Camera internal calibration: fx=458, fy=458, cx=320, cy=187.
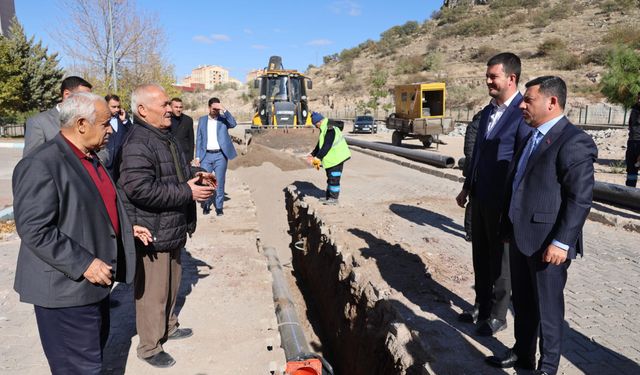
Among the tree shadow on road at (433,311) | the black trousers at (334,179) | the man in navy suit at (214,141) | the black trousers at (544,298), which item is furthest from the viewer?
the black trousers at (334,179)

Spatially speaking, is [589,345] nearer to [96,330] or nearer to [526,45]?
[96,330]

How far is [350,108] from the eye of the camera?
53.5 metres

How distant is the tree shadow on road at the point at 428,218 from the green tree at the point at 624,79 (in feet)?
33.3

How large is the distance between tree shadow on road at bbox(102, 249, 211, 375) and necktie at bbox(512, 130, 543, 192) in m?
3.15

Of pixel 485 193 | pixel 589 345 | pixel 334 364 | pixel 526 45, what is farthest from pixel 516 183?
pixel 526 45

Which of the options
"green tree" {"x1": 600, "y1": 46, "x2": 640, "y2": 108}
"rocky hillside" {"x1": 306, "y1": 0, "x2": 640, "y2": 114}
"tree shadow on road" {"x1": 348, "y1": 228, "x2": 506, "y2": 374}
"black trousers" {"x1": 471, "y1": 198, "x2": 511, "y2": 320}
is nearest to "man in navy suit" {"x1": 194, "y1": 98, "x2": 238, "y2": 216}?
"tree shadow on road" {"x1": 348, "y1": 228, "x2": 506, "y2": 374}

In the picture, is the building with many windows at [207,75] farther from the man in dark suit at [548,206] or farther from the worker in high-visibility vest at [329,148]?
the man in dark suit at [548,206]

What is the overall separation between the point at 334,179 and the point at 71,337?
6.53 m

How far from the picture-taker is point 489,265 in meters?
3.82

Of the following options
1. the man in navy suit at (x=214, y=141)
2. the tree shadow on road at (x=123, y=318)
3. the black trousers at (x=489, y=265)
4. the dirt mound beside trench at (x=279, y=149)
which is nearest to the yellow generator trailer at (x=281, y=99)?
the dirt mound beside trench at (x=279, y=149)

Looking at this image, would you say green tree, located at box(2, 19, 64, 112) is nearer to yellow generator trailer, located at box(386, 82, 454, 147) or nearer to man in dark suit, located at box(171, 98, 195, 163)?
yellow generator trailer, located at box(386, 82, 454, 147)

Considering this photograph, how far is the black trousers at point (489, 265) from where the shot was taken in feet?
12.0

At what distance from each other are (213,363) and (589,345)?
301 centimetres

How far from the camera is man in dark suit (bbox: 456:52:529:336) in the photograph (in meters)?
3.61
